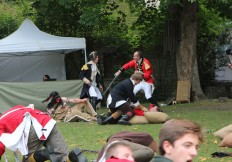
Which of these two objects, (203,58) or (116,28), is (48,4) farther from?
(203,58)

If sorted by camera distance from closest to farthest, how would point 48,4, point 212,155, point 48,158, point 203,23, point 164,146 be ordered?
point 164,146 → point 48,158 → point 212,155 → point 48,4 → point 203,23

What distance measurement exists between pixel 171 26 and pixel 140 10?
6.40 ft

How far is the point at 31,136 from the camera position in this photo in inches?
287

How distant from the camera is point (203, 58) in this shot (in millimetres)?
21344

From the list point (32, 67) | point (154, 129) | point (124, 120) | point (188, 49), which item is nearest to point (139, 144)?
point (154, 129)

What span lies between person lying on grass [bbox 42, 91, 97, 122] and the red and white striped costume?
21.1 feet

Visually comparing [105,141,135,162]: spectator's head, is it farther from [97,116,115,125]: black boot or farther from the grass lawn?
[97,116,115,125]: black boot

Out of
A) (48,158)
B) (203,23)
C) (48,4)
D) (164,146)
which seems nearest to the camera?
(164,146)

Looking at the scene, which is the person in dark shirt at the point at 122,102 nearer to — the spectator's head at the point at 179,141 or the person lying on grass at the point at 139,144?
the person lying on grass at the point at 139,144

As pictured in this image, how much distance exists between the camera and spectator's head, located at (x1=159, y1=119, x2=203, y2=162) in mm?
3848

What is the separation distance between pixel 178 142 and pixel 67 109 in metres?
10.4

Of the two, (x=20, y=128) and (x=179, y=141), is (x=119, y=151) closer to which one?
(x=179, y=141)

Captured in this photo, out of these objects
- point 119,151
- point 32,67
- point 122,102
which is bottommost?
point 122,102

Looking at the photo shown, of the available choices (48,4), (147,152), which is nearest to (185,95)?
(48,4)
